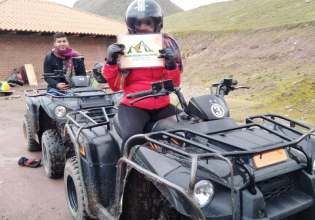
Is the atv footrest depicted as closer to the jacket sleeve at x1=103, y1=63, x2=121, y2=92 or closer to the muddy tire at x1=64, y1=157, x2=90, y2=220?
the jacket sleeve at x1=103, y1=63, x2=121, y2=92

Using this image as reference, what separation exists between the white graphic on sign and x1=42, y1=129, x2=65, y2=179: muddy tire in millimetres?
2863

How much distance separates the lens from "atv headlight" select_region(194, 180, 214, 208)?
6.41 feet

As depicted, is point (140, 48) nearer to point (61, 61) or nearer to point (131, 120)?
point (131, 120)

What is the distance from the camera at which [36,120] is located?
539 centimetres

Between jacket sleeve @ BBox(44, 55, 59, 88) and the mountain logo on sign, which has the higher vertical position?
the mountain logo on sign

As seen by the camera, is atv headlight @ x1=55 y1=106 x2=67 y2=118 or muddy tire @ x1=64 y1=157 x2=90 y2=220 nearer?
muddy tire @ x1=64 y1=157 x2=90 y2=220

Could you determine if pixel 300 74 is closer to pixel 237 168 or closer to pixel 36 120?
pixel 36 120

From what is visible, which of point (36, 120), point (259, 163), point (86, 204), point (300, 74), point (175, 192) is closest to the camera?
point (175, 192)

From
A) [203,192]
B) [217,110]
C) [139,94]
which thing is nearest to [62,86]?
[139,94]

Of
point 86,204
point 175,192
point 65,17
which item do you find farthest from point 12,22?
point 175,192

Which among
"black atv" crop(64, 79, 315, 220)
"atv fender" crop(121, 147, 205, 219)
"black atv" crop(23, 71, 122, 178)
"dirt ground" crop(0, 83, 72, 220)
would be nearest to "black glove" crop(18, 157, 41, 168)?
"dirt ground" crop(0, 83, 72, 220)

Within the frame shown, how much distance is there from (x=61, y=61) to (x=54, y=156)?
251 cm

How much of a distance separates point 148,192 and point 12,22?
1790 centimetres

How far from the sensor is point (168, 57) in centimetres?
283
